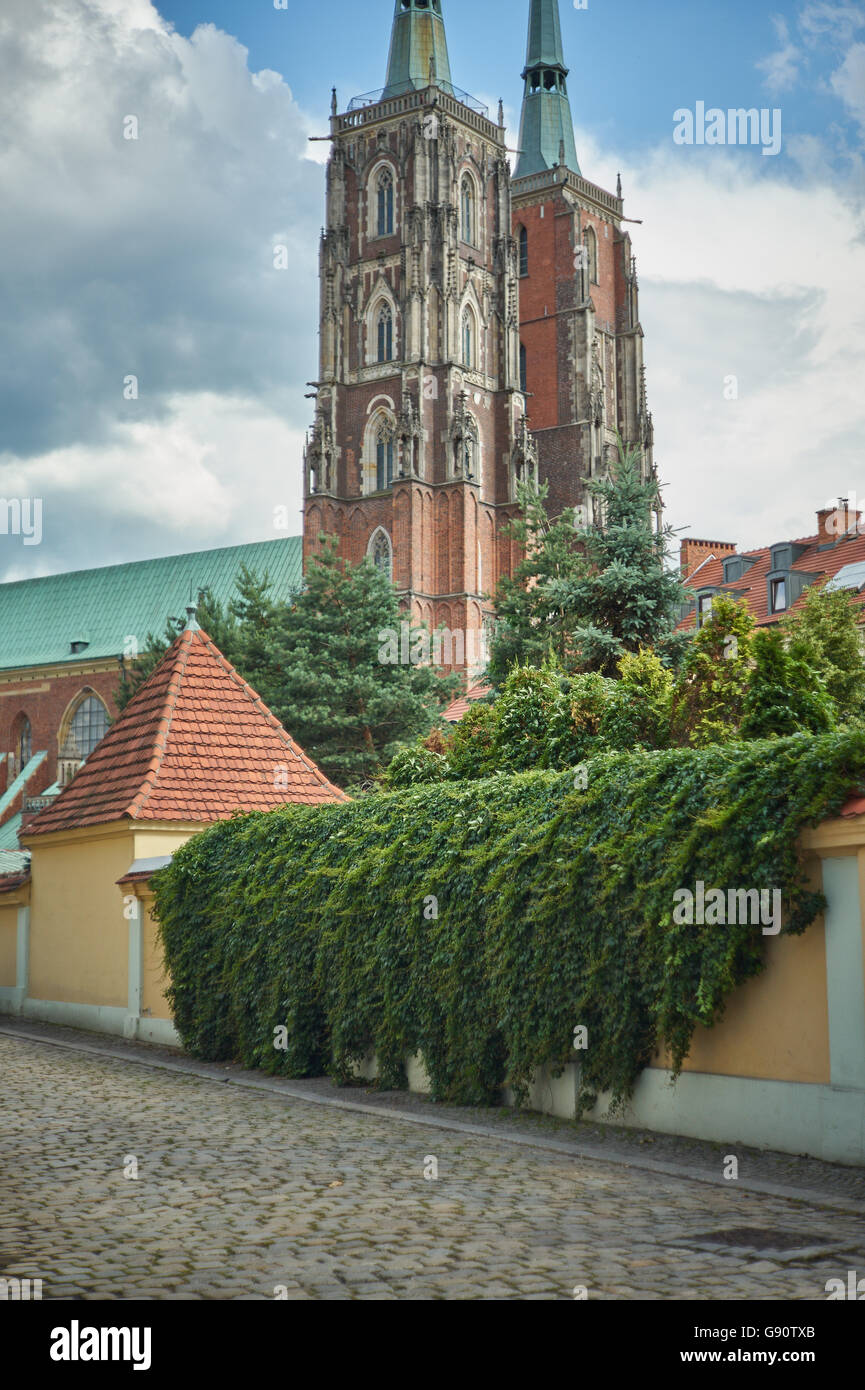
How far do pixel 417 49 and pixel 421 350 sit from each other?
56.9ft

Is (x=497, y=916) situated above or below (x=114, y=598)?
below

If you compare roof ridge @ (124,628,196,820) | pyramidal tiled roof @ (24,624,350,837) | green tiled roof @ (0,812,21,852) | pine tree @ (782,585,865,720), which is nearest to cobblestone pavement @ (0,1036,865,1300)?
roof ridge @ (124,628,196,820)

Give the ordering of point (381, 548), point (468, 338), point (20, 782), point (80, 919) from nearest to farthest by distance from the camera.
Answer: point (80, 919)
point (381, 548)
point (468, 338)
point (20, 782)

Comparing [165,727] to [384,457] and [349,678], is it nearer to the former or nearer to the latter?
[349,678]

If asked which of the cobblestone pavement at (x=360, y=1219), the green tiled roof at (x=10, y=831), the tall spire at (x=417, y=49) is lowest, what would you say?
the cobblestone pavement at (x=360, y=1219)

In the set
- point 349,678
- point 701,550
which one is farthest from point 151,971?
point 701,550

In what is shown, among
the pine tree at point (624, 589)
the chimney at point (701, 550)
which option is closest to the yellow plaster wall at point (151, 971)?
the pine tree at point (624, 589)

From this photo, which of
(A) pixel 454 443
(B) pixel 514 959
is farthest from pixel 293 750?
(A) pixel 454 443

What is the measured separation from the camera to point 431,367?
65.2m

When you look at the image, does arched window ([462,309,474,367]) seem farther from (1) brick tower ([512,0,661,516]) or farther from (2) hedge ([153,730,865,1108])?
(2) hedge ([153,730,865,1108])

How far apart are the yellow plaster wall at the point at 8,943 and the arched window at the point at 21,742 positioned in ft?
179

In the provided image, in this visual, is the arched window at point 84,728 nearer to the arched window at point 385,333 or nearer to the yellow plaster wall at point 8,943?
the arched window at point 385,333

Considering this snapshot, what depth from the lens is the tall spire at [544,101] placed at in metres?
82.4
